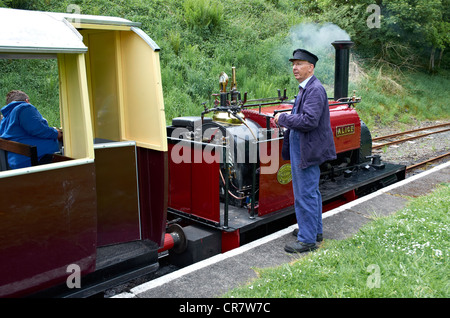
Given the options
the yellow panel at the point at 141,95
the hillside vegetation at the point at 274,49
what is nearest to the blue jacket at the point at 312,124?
the yellow panel at the point at 141,95

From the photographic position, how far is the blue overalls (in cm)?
416

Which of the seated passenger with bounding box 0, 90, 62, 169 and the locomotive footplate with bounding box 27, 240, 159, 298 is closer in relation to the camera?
the locomotive footplate with bounding box 27, 240, 159, 298

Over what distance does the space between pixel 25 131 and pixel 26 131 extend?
0.05 feet

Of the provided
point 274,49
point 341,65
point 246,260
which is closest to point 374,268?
point 246,260

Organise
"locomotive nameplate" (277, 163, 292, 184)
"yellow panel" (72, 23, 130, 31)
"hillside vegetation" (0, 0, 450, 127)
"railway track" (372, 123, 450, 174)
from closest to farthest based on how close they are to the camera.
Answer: "yellow panel" (72, 23, 130, 31) → "locomotive nameplate" (277, 163, 292, 184) → "railway track" (372, 123, 450, 174) → "hillside vegetation" (0, 0, 450, 127)

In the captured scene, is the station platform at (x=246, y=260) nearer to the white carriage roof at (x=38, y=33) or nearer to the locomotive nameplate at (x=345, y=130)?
the locomotive nameplate at (x=345, y=130)

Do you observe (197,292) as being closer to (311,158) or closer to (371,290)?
(371,290)

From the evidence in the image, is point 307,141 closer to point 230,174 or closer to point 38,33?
point 230,174

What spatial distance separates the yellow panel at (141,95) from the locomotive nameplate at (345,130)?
3214 millimetres

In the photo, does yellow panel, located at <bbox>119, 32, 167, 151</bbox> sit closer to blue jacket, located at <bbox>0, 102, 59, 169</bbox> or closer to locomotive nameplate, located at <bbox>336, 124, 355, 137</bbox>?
blue jacket, located at <bbox>0, 102, 59, 169</bbox>

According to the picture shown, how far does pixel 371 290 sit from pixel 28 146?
2.93 m

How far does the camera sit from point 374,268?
349 cm

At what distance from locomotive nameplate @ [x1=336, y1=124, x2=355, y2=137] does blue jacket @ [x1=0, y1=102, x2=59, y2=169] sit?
386cm

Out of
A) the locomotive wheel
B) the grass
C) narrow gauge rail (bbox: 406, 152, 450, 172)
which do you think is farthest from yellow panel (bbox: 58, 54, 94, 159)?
narrow gauge rail (bbox: 406, 152, 450, 172)
